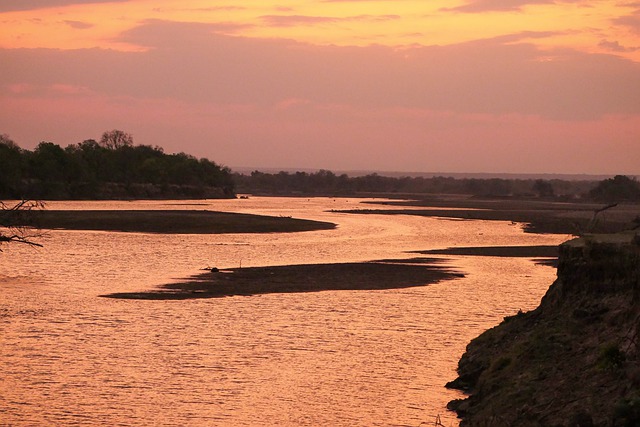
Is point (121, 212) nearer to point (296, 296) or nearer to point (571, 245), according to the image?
point (296, 296)

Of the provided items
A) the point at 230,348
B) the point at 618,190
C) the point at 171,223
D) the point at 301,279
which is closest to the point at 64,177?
the point at 171,223

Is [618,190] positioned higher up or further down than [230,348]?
higher up

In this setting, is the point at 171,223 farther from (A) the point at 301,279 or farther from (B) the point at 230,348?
(B) the point at 230,348

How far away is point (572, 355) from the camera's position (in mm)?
21891

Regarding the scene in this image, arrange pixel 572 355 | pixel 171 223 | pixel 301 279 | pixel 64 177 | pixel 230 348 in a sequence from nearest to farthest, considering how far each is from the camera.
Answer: pixel 572 355 → pixel 230 348 → pixel 301 279 → pixel 171 223 → pixel 64 177

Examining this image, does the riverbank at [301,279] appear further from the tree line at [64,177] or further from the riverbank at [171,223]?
the tree line at [64,177]

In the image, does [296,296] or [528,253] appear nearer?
[296,296]

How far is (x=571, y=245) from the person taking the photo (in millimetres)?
25484

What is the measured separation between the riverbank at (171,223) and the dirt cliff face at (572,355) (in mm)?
67055

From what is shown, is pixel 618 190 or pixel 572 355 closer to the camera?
pixel 572 355

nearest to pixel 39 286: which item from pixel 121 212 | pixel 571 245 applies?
pixel 571 245

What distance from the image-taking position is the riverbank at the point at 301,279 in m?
45.1

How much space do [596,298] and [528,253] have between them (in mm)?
47726

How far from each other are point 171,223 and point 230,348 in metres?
70.0
